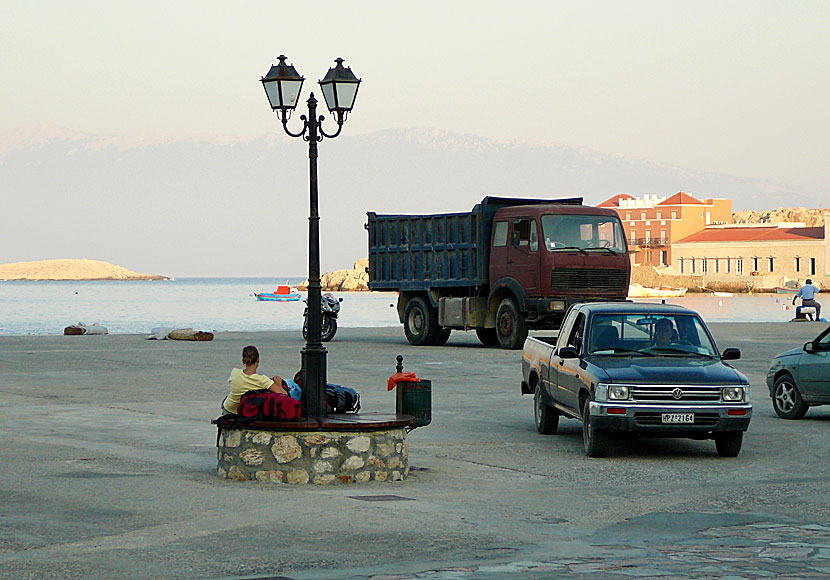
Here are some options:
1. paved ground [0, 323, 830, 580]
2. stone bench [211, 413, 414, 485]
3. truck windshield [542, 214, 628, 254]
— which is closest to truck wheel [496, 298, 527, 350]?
truck windshield [542, 214, 628, 254]

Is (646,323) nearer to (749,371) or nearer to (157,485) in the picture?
(157,485)

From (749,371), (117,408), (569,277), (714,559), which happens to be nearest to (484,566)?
(714,559)

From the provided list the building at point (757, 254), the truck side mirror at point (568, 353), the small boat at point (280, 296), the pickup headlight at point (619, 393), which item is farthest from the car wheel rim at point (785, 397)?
the building at point (757, 254)

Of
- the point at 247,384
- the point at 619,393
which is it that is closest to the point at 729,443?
the point at 619,393

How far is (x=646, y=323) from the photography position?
14.8m

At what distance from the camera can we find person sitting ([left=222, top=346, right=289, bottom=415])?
12312mm

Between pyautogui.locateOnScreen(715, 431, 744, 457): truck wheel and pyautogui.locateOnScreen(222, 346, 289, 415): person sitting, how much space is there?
4667 millimetres

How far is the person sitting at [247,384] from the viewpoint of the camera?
12.3m

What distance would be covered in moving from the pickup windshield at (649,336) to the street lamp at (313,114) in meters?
3.26

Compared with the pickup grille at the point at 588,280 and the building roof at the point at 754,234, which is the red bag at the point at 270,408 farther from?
the building roof at the point at 754,234

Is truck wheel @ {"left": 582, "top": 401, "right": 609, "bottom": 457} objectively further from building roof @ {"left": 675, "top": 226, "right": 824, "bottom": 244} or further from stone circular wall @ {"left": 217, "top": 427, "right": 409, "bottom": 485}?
building roof @ {"left": 675, "top": 226, "right": 824, "bottom": 244}

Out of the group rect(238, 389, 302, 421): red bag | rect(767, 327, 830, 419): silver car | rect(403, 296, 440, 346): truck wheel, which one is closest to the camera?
rect(238, 389, 302, 421): red bag

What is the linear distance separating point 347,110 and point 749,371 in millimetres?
14810

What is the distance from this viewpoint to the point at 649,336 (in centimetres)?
1480
